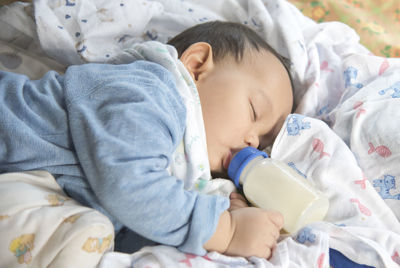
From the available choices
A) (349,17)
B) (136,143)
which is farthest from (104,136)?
(349,17)

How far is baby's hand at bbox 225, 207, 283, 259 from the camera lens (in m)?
0.90

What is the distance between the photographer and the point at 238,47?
4.21 feet

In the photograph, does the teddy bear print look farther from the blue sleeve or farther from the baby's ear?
the baby's ear

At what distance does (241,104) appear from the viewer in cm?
116

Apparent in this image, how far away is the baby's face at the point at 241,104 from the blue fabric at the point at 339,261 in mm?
380

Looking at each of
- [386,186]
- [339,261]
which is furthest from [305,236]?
[386,186]

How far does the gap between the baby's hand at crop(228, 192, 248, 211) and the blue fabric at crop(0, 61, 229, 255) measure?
0.18 metres

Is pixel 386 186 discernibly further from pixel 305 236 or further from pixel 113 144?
pixel 113 144

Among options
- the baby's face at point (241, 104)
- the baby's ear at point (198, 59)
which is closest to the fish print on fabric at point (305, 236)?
the baby's face at point (241, 104)

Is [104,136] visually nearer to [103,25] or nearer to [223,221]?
[223,221]

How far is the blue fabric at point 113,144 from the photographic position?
817 mm

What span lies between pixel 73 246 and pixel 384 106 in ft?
3.35

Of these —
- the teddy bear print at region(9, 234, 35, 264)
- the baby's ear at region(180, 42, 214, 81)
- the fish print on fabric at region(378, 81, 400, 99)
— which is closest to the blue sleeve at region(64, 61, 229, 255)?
the teddy bear print at region(9, 234, 35, 264)

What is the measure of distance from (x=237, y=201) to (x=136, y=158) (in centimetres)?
38
